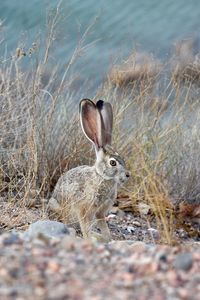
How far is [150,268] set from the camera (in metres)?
3.09

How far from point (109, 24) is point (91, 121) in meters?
6.44

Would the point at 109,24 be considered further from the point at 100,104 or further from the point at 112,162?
the point at 112,162

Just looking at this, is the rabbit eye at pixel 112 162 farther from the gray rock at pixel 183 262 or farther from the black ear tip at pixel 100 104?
the gray rock at pixel 183 262

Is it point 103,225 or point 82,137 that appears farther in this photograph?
point 82,137

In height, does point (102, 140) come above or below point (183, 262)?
below

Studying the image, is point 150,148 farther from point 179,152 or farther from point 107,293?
point 107,293

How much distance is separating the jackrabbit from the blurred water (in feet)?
14.6

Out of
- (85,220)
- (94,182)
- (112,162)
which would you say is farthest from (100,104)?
(85,220)

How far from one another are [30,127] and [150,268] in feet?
12.1

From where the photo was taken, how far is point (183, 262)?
10.3ft

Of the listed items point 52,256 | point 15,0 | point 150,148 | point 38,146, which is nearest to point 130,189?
point 150,148

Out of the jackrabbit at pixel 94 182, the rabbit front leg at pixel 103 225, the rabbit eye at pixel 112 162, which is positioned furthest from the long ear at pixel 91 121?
the rabbit front leg at pixel 103 225

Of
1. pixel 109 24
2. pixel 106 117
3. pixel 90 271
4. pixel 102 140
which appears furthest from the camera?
pixel 109 24

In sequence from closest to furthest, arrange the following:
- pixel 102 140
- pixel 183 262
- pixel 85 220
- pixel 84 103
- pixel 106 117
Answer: pixel 183 262 < pixel 85 220 < pixel 84 103 < pixel 102 140 < pixel 106 117
